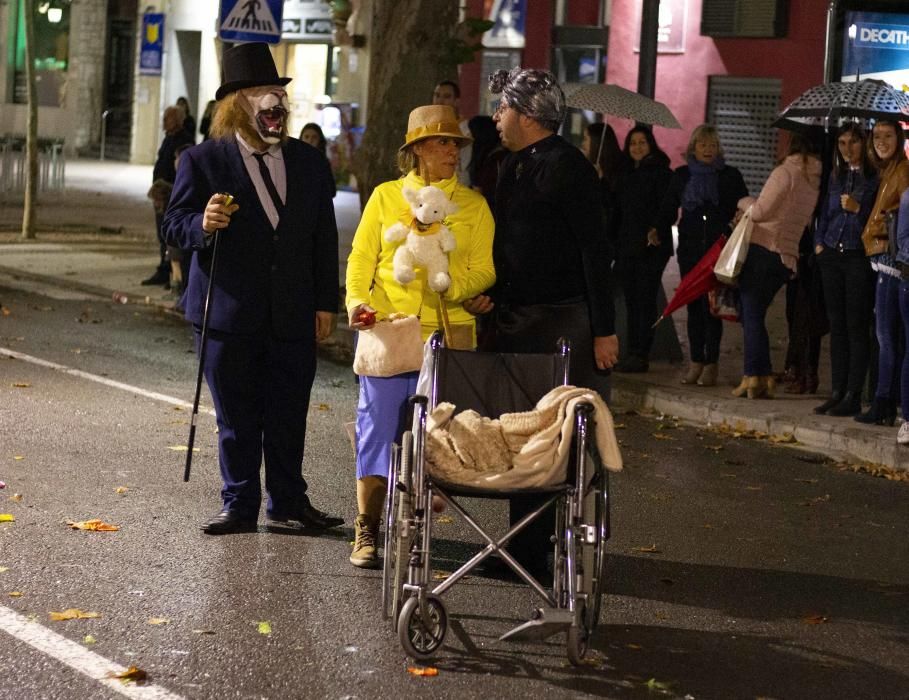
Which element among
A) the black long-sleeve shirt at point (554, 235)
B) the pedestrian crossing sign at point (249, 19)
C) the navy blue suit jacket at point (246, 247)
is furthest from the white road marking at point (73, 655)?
the pedestrian crossing sign at point (249, 19)

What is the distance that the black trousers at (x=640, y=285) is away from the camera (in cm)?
1327

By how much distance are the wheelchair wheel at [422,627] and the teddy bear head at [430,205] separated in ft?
5.28

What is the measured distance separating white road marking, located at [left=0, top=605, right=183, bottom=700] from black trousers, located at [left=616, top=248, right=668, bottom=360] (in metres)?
7.61

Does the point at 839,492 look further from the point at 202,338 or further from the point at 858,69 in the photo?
the point at 858,69

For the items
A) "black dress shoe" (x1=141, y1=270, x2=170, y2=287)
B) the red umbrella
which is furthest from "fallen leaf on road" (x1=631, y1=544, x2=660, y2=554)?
"black dress shoe" (x1=141, y1=270, x2=170, y2=287)

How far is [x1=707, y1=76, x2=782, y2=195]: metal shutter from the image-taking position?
3011cm

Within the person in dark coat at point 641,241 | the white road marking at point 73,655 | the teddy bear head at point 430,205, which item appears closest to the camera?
the white road marking at point 73,655

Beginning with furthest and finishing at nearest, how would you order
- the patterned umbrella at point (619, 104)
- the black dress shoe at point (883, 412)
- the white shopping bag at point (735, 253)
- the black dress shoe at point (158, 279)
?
1. the black dress shoe at point (158, 279)
2. the patterned umbrella at point (619, 104)
3. the white shopping bag at point (735, 253)
4. the black dress shoe at point (883, 412)

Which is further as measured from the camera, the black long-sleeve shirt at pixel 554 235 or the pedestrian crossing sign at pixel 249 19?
the pedestrian crossing sign at pixel 249 19

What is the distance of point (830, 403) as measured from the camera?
1140cm

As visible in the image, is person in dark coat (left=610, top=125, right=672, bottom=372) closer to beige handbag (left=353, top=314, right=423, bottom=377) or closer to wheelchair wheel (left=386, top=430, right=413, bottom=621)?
beige handbag (left=353, top=314, right=423, bottom=377)

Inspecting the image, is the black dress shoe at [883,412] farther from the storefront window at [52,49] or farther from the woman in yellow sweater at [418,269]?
the storefront window at [52,49]

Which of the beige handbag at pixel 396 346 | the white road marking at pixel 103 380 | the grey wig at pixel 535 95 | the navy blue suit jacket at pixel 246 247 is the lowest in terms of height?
the white road marking at pixel 103 380

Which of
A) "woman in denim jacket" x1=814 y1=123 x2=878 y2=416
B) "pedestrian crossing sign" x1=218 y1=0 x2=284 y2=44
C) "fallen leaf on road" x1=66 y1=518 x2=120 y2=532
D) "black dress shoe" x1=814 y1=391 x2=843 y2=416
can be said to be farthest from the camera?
"pedestrian crossing sign" x1=218 y1=0 x2=284 y2=44
